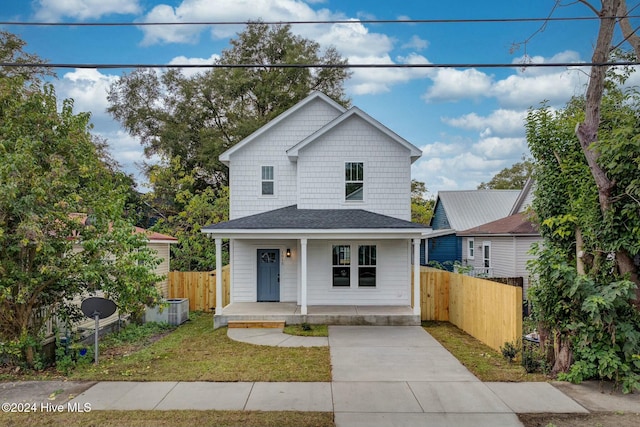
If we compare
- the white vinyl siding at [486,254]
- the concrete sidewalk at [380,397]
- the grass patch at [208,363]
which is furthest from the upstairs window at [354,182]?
the white vinyl siding at [486,254]

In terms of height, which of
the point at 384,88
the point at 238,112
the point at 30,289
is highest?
the point at 238,112

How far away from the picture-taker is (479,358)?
836cm

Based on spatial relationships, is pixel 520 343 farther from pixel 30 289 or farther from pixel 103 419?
pixel 30 289

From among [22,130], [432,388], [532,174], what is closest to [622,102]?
[532,174]

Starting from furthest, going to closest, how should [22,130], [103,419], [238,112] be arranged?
[238,112] < [22,130] < [103,419]

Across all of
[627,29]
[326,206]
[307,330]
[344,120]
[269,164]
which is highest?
[627,29]

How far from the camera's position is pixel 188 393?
20.4 feet

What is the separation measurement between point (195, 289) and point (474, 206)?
62.8ft

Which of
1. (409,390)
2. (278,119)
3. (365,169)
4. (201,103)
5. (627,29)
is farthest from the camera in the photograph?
(201,103)

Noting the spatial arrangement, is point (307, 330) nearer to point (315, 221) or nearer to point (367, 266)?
point (315, 221)

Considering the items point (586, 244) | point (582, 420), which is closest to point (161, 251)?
point (586, 244)

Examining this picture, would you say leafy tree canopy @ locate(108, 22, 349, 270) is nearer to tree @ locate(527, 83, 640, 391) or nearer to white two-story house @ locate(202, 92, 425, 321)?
white two-story house @ locate(202, 92, 425, 321)

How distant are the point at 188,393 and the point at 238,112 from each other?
25.7 meters

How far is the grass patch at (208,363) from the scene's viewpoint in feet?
23.1
